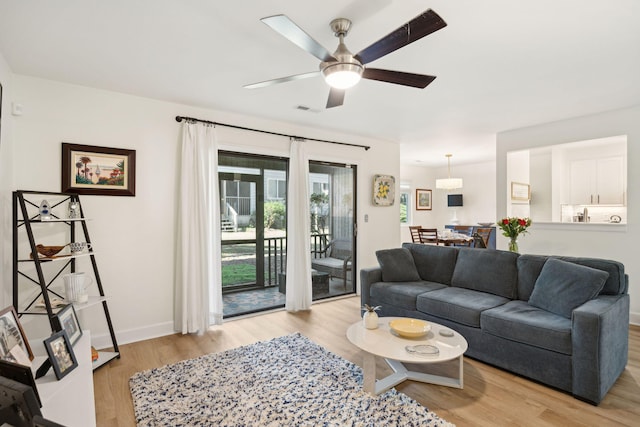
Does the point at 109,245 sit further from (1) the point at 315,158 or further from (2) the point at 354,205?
(2) the point at 354,205

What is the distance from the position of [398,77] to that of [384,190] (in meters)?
3.52

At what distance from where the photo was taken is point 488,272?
3.42 m

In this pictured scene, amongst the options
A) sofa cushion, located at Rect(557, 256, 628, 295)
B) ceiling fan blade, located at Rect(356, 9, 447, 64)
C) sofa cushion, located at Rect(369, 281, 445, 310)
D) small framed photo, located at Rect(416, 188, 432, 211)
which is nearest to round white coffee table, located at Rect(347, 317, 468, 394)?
sofa cushion, located at Rect(369, 281, 445, 310)

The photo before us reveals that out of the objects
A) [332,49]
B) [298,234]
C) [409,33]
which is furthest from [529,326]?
[298,234]

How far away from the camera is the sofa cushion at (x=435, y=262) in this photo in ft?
12.7

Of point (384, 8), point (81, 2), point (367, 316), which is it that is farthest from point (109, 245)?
point (384, 8)

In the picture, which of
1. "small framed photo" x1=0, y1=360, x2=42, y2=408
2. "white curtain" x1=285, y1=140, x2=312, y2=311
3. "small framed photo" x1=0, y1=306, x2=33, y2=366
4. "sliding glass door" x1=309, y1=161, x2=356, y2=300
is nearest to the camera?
"small framed photo" x1=0, y1=360, x2=42, y2=408

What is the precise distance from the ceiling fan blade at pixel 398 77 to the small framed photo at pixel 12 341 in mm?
2380

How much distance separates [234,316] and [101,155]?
2.32 meters

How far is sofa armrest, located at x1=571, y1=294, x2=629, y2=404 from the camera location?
7.28 ft

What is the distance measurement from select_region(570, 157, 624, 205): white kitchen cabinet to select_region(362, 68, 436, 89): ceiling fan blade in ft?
18.2

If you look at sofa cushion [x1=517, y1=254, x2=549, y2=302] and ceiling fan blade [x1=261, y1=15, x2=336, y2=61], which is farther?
sofa cushion [x1=517, y1=254, x2=549, y2=302]

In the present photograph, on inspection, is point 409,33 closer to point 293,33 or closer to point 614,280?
point 293,33

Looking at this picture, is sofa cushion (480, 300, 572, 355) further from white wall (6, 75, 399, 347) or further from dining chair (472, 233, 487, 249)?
dining chair (472, 233, 487, 249)
